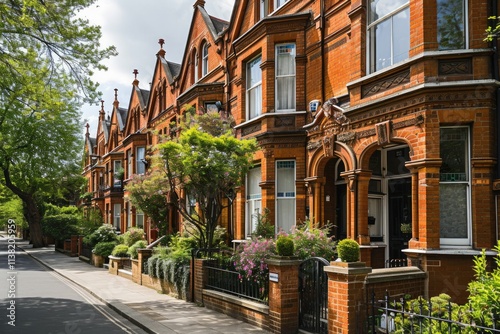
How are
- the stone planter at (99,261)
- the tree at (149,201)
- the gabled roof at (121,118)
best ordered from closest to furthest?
the tree at (149,201), the stone planter at (99,261), the gabled roof at (121,118)

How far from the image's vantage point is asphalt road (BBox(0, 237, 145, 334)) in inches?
379

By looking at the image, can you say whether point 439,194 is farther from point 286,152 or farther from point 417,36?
point 286,152

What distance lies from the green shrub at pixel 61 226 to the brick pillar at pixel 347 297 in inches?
1316

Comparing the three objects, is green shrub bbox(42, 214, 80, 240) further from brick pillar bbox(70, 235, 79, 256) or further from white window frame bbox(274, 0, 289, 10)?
white window frame bbox(274, 0, 289, 10)

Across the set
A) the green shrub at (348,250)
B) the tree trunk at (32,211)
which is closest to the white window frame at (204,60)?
the green shrub at (348,250)

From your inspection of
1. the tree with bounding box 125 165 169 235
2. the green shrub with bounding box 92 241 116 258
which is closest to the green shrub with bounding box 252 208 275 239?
the tree with bounding box 125 165 169 235

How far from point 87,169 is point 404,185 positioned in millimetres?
51168

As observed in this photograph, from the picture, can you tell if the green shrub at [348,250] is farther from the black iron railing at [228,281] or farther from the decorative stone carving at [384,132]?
the decorative stone carving at [384,132]

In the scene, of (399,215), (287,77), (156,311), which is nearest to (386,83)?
(399,215)

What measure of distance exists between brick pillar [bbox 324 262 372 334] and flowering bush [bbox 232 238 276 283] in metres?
2.52

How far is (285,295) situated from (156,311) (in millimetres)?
4477

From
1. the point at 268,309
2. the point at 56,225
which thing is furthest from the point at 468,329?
the point at 56,225

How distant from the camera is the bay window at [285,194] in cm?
1426

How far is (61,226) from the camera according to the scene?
38250mm
